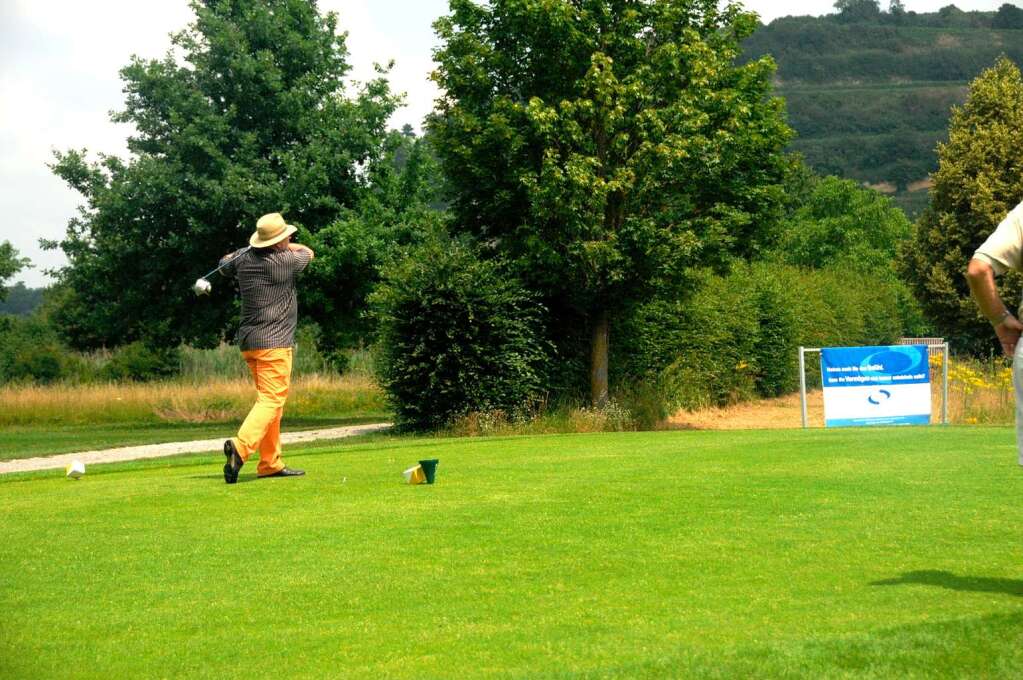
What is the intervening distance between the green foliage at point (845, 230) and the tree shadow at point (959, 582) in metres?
63.3

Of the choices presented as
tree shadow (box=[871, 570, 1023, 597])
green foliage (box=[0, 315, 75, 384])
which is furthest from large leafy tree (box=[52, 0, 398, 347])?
tree shadow (box=[871, 570, 1023, 597])

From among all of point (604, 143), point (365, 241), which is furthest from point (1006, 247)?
point (365, 241)

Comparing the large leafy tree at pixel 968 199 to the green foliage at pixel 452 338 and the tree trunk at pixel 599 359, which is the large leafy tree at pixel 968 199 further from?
the green foliage at pixel 452 338

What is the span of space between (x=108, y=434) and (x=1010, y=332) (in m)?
27.7

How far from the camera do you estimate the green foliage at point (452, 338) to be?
982 inches

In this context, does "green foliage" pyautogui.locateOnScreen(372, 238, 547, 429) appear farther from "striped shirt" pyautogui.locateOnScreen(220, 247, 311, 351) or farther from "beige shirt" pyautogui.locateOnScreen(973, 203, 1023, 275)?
"beige shirt" pyautogui.locateOnScreen(973, 203, 1023, 275)

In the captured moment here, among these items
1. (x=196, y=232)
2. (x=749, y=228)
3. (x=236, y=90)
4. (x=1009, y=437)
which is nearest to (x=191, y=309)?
(x=196, y=232)

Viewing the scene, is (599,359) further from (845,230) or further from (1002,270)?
(845,230)

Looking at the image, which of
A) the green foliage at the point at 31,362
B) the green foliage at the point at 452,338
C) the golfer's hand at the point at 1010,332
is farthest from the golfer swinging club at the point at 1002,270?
the green foliage at the point at 31,362

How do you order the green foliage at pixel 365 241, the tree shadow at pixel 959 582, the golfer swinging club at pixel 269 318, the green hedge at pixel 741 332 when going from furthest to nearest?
1. the green foliage at pixel 365 241
2. the green hedge at pixel 741 332
3. the golfer swinging club at pixel 269 318
4. the tree shadow at pixel 959 582

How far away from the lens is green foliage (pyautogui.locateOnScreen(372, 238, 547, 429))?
24938mm

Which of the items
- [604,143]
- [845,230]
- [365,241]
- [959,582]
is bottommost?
[959,582]

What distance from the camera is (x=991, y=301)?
20.5 ft

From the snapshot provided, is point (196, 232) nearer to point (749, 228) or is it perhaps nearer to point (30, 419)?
point (30, 419)
